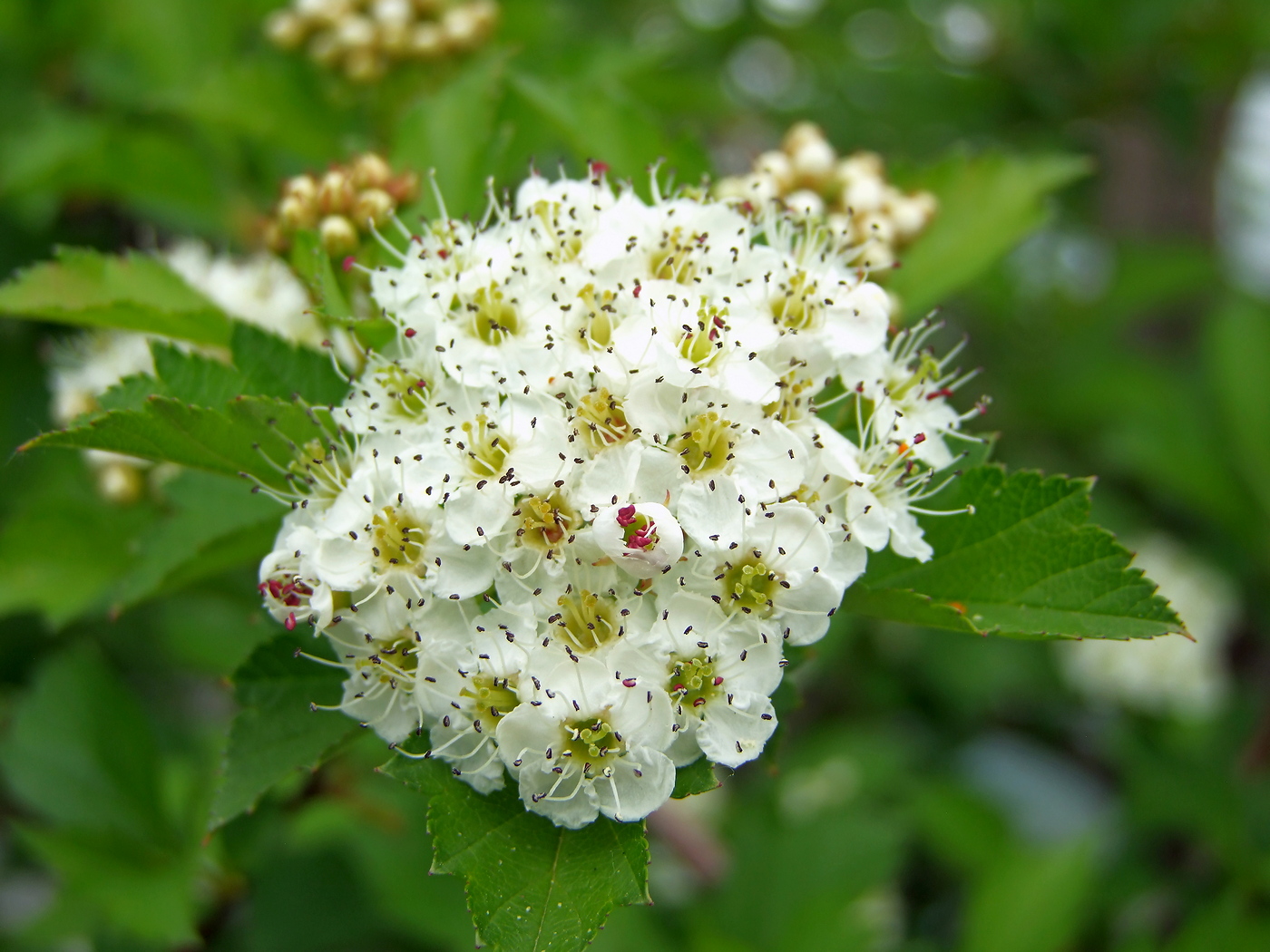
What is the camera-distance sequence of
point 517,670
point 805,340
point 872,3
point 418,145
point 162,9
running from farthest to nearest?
1. point 872,3
2. point 162,9
3. point 418,145
4. point 805,340
5. point 517,670

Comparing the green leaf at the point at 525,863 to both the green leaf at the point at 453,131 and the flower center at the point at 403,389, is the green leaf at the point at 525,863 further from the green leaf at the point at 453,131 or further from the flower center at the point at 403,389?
the green leaf at the point at 453,131

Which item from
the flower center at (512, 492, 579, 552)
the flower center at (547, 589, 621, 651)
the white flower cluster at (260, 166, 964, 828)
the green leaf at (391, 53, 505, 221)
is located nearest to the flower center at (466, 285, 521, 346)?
the white flower cluster at (260, 166, 964, 828)

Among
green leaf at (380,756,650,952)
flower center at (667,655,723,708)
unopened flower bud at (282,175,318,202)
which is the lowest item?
green leaf at (380,756,650,952)

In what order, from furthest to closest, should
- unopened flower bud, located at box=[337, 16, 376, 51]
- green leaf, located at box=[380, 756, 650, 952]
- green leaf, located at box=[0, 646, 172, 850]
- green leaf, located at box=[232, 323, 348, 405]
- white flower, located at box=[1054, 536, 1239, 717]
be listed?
white flower, located at box=[1054, 536, 1239, 717], unopened flower bud, located at box=[337, 16, 376, 51], green leaf, located at box=[0, 646, 172, 850], green leaf, located at box=[232, 323, 348, 405], green leaf, located at box=[380, 756, 650, 952]

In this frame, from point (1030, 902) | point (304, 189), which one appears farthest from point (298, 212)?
point (1030, 902)

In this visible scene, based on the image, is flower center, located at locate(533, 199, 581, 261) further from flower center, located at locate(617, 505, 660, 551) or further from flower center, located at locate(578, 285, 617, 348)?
flower center, located at locate(617, 505, 660, 551)

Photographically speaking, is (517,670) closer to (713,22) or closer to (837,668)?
(837,668)

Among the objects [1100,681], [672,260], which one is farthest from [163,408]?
[1100,681]

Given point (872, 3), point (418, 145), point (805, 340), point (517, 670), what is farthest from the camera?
point (872, 3)
